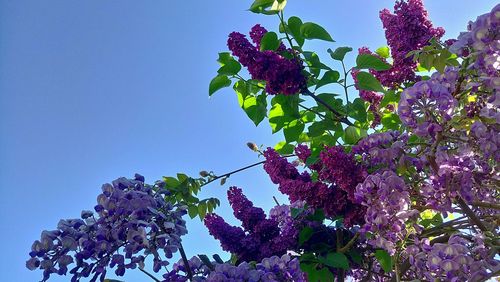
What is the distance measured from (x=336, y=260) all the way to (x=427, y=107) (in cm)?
66

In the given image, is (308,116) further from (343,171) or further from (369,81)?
(343,171)

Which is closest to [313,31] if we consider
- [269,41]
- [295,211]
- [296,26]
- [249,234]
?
[296,26]

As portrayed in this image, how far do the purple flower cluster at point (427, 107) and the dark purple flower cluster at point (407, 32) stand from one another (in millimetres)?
509

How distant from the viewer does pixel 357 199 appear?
1629mm

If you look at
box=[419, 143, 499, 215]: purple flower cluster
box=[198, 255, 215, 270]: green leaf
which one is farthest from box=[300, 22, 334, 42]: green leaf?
box=[198, 255, 215, 270]: green leaf

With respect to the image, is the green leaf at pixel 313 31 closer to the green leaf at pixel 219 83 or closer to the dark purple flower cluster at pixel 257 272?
the green leaf at pixel 219 83

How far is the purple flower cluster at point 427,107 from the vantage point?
1.48m

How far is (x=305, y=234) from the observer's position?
1999 mm

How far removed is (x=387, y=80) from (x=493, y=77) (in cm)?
67

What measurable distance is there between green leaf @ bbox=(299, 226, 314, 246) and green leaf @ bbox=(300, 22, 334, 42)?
2.39ft

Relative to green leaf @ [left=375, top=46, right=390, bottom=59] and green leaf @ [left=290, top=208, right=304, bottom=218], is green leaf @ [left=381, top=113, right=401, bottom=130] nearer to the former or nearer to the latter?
green leaf @ [left=375, top=46, right=390, bottom=59]

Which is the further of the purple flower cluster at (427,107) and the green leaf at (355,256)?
the green leaf at (355,256)

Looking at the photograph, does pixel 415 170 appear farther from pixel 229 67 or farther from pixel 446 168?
pixel 229 67

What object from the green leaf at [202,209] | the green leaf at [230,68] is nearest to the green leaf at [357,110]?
the green leaf at [230,68]
